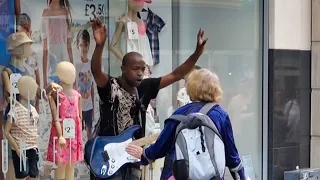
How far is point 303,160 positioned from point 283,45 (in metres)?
1.41

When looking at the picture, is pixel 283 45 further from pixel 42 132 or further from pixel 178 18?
pixel 42 132

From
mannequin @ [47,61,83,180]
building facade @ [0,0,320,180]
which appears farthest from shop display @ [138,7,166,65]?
mannequin @ [47,61,83,180]

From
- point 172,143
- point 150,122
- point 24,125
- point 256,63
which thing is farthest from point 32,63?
point 256,63

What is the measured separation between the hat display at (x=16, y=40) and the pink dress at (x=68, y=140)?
55 centimetres

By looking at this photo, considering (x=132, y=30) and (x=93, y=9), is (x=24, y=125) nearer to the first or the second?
(x=93, y=9)

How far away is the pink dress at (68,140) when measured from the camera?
6.11 m

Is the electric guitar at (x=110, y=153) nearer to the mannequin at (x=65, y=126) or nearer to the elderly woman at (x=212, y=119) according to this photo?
the mannequin at (x=65, y=126)

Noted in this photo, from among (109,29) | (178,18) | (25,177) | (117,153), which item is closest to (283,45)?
(178,18)

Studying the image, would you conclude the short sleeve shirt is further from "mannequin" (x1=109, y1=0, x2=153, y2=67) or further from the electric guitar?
"mannequin" (x1=109, y1=0, x2=153, y2=67)

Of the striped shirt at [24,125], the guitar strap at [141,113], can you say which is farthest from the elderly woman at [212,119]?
the striped shirt at [24,125]

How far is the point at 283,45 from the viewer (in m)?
8.09

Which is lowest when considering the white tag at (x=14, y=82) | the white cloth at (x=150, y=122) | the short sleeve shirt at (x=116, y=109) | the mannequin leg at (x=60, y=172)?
the mannequin leg at (x=60, y=172)

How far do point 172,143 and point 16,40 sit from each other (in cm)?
188

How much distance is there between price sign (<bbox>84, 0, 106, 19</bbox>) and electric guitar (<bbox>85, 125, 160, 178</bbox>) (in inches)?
50.8
